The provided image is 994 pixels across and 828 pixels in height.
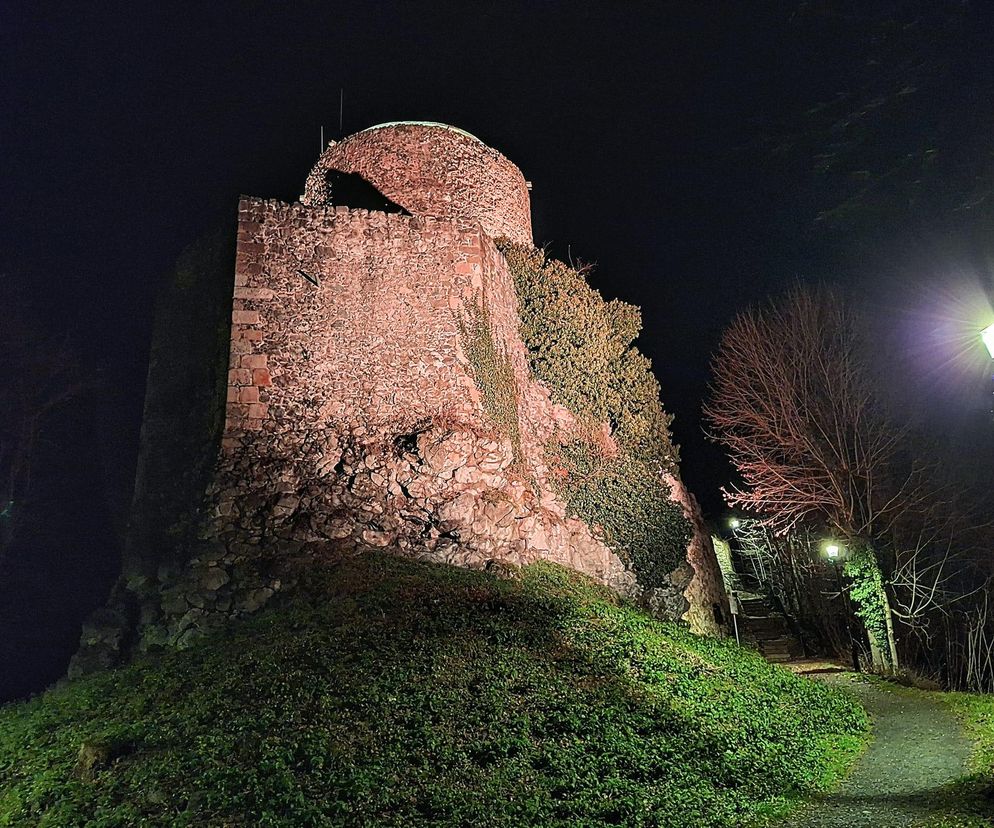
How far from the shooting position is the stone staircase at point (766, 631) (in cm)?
1842

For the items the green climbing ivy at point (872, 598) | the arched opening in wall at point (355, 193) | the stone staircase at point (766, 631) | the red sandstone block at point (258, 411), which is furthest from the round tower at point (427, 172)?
the stone staircase at point (766, 631)

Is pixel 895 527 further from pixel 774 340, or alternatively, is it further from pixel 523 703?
pixel 523 703

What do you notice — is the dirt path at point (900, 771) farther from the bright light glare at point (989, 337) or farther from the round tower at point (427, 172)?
the round tower at point (427, 172)

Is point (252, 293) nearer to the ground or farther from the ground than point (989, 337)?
farther from the ground

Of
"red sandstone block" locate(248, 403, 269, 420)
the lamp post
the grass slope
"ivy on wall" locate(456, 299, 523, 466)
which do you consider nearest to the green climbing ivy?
the lamp post

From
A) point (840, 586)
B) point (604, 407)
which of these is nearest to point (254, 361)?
point (604, 407)

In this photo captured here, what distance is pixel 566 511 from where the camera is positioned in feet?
47.6

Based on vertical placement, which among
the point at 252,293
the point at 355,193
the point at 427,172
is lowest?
the point at 252,293

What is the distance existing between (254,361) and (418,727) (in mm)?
7569

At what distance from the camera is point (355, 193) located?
690 inches

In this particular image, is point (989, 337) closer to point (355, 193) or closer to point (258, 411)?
point (258, 411)

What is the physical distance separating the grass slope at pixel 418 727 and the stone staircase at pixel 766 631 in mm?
8118

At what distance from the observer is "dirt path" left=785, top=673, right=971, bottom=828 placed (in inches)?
236

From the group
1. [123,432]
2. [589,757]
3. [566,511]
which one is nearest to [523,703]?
[589,757]
